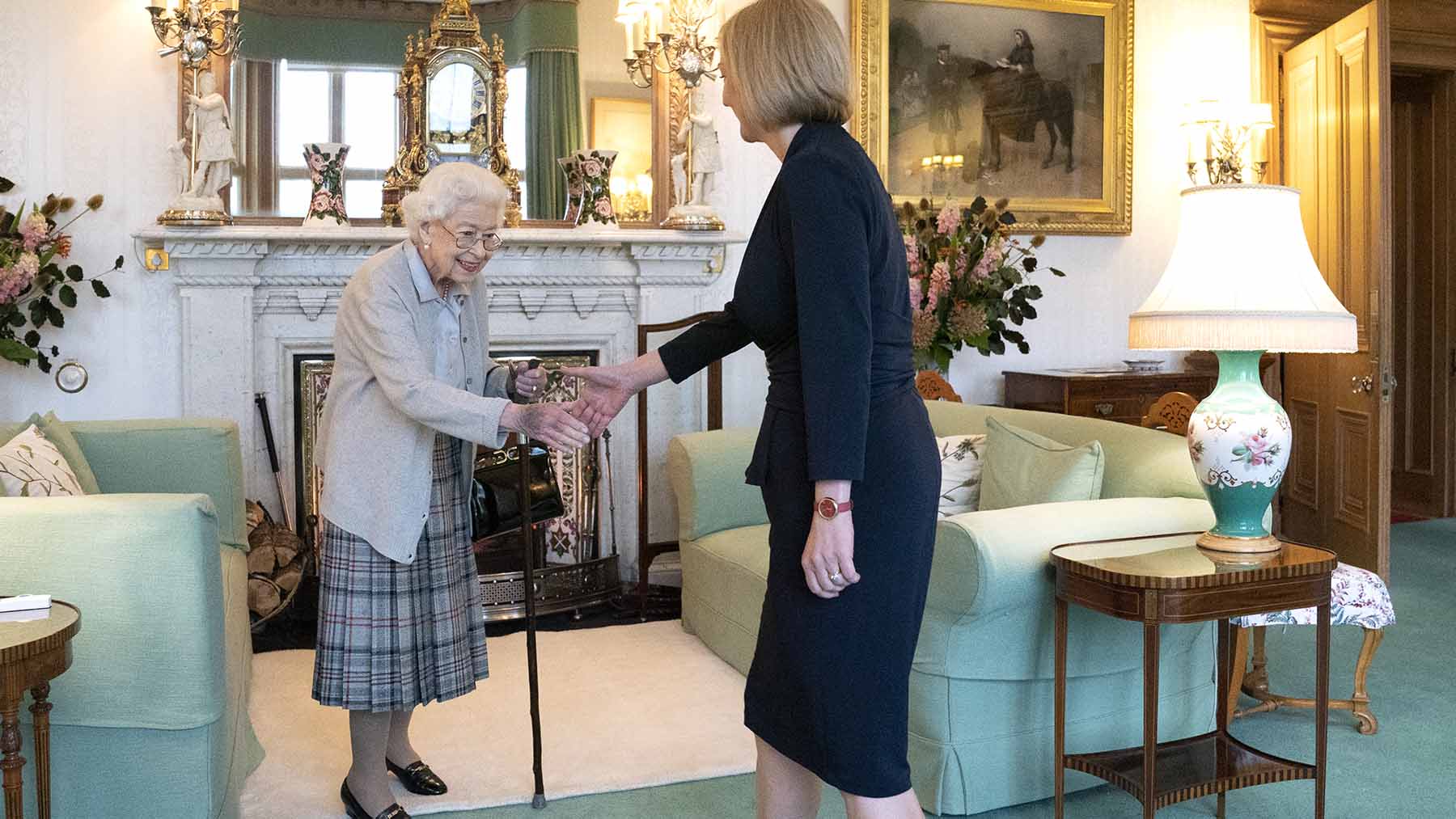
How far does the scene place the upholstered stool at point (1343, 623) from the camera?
3307mm

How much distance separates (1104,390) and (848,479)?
3924 mm

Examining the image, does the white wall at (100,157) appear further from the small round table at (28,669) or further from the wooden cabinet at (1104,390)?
the wooden cabinet at (1104,390)

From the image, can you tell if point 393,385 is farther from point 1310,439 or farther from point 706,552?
point 1310,439

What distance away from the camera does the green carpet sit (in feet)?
9.50

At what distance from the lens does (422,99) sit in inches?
197

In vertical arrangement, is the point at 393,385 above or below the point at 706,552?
above

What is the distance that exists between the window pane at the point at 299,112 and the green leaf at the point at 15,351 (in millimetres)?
1048

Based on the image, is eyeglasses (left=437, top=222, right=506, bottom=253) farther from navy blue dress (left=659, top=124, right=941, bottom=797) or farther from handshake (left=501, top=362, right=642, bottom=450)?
navy blue dress (left=659, top=124, right=941, bottom=797)

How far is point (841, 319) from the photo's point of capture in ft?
5.63

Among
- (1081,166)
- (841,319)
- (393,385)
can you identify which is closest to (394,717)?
(393,385)

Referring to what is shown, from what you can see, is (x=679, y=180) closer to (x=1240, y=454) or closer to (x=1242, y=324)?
(x=1242, y=324)

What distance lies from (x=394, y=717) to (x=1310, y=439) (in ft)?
15.3

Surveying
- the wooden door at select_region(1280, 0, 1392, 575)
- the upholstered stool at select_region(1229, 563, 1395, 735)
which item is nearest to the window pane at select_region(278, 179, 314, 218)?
the upholstered stool at select_region(1229, 563, 1395, 735)

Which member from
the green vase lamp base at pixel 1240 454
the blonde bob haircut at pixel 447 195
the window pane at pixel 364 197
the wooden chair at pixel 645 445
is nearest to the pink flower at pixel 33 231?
the window pane at pixel 364 197
